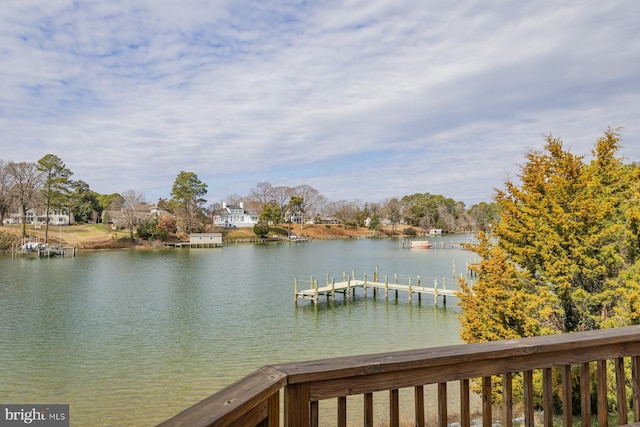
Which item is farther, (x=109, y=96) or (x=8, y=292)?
(x=8, y=292)

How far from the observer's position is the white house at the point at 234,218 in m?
82.8

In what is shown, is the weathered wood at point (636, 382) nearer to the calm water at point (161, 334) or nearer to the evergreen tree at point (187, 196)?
the calm water at point (161, 334)

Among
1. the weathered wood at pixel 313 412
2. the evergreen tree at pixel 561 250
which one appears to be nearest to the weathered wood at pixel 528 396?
the weathered wood at pixel 313 412

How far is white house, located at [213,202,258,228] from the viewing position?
271ft

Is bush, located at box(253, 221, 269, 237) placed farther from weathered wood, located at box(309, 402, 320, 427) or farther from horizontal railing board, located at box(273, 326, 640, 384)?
weathered wood, located at box(309, 402, 320, 427)

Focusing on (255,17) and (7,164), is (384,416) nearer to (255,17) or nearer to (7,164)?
(255,17)

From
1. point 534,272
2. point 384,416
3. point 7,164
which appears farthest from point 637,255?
point 7,164

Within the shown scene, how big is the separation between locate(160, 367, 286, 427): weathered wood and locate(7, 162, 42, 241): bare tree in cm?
6433

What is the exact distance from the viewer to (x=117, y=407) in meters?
10.2

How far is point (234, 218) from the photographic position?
281 feet

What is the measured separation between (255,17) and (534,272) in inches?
351

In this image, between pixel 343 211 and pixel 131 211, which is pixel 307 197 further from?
pixel 131 211

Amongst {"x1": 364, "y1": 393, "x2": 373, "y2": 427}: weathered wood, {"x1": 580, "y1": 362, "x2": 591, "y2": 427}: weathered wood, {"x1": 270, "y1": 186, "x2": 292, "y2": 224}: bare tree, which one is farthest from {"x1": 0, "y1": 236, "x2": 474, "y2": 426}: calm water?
{"x1": 270, "y1": 186, "x2": 292, "y2": 224}: bare tree

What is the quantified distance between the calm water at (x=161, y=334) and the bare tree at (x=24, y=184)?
2675 cm
